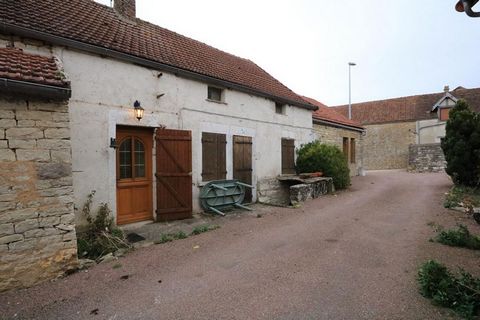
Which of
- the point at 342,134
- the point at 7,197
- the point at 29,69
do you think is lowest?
the point at 7,197

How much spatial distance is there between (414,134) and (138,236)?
24.7 metres

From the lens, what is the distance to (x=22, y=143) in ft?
12.3

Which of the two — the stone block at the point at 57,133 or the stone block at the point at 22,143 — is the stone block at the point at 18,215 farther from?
the stone block at the point at 57,133

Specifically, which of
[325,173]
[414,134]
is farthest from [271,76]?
[414,134]

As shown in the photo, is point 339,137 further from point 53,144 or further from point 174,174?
point 53,144

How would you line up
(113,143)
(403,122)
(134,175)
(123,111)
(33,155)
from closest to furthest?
1. (33,155)
2. (113,143)
3. (123,111)
4. (134,175)
5. (403,122)

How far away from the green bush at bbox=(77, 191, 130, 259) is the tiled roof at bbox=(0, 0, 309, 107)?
3446mm

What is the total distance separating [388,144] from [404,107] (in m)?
3.76

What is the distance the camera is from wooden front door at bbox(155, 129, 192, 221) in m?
6.73

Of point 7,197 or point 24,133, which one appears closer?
point 7,197

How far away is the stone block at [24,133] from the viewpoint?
12.1 feet

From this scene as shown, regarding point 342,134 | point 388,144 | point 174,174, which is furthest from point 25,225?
point 388,144

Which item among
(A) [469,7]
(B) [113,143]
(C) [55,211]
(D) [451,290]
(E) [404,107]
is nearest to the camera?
(D) [451,290]

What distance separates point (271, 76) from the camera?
12.7 meters
